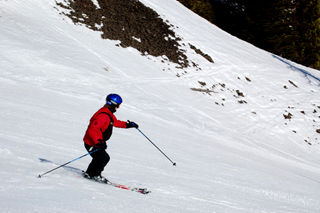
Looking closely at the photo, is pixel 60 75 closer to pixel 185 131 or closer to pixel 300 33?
pixel 185 131

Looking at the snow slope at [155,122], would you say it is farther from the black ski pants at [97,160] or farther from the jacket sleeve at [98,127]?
the jacket sleeve at [98,127]

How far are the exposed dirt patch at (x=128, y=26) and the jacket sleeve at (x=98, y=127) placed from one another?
54.5 feet

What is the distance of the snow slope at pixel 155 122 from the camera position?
18.3 ft

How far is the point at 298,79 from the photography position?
2817 cm

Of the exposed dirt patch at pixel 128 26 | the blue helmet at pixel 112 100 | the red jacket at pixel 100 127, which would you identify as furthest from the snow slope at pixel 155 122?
the blue helmet at pixel 112 100

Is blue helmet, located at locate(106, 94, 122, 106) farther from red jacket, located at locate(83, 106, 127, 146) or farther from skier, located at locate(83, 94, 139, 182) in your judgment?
red jacket, located at locate(83, 106, 127, 146)

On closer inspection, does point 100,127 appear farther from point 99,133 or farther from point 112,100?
point 112,100

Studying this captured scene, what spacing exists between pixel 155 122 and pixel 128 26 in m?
11.9

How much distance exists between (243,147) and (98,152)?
10.3 m

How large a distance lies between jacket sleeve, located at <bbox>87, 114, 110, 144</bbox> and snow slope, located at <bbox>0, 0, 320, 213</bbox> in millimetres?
812

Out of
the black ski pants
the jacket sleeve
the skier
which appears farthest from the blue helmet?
the black ski pants

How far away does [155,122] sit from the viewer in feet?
45.4

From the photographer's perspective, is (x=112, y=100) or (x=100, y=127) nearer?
(x=100, y=127)

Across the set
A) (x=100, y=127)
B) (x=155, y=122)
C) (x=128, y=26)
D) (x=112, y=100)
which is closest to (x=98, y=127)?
(x=100, y=127)
